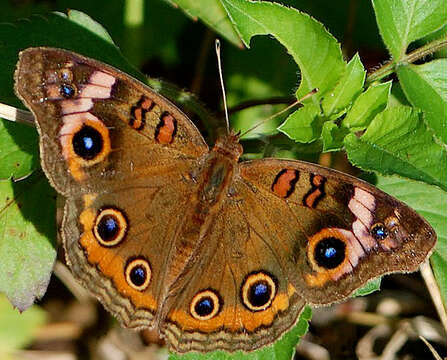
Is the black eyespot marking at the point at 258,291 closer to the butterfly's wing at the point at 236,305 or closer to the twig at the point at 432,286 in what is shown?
the butterfly's wing at the point at 236,305

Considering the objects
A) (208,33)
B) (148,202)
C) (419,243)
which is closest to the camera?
(419,243)

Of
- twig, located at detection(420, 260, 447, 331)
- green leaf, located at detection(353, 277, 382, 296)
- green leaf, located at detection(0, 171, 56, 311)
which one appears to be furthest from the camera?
A: twig, located at detection(420, 260, 447, 331)

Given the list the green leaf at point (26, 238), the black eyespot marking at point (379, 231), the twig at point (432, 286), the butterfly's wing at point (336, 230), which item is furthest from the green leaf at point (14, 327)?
the black eyespot marking at point (379, 231)

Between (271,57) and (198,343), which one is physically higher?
(271,57)

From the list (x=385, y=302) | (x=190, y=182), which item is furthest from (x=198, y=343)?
(x=385, y=302)

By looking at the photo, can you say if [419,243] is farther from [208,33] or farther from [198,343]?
[208,33]

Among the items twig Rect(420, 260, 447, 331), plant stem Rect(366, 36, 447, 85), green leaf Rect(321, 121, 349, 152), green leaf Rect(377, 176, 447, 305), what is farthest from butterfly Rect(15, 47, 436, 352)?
twig Rect(420, 260, 447, 331)

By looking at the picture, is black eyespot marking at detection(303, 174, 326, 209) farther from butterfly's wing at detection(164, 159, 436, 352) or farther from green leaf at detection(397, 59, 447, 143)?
green leaf at detection(397, 59, 447, 143)
